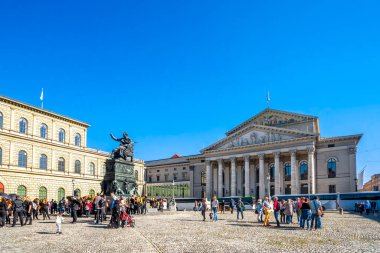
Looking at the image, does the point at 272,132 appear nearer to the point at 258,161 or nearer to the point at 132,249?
the point at 258,161

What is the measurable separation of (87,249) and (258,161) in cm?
6349

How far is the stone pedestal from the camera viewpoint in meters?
24.1

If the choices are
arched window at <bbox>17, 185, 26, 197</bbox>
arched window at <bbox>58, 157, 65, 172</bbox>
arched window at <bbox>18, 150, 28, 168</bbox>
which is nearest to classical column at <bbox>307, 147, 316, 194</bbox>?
arched window at <bbox>58, 157, 65, 172</bbox>

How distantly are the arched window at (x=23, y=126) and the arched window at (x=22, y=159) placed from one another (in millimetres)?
3167

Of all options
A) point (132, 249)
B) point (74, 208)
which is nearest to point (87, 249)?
point (132, 249)

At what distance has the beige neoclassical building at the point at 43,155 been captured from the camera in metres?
50.4

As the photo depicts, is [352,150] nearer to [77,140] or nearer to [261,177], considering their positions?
[261,177]

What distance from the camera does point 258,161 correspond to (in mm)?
72000

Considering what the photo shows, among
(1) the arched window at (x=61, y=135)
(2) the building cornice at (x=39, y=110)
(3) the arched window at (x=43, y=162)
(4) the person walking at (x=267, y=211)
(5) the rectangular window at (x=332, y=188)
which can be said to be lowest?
(5) the rectangular window at (x=332, y=188)

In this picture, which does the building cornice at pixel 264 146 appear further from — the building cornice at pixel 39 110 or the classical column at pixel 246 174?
the building cornice at pixel 39 110

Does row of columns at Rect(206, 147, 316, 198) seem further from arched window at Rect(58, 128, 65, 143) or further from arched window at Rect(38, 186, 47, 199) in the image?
arched window at Rect(38, 186, 47, 199)

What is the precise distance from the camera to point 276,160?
64188 mm

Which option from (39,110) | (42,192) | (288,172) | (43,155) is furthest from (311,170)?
(39,110)

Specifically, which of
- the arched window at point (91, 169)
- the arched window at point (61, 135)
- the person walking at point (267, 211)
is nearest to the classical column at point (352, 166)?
the person walking at point (267, 211)
